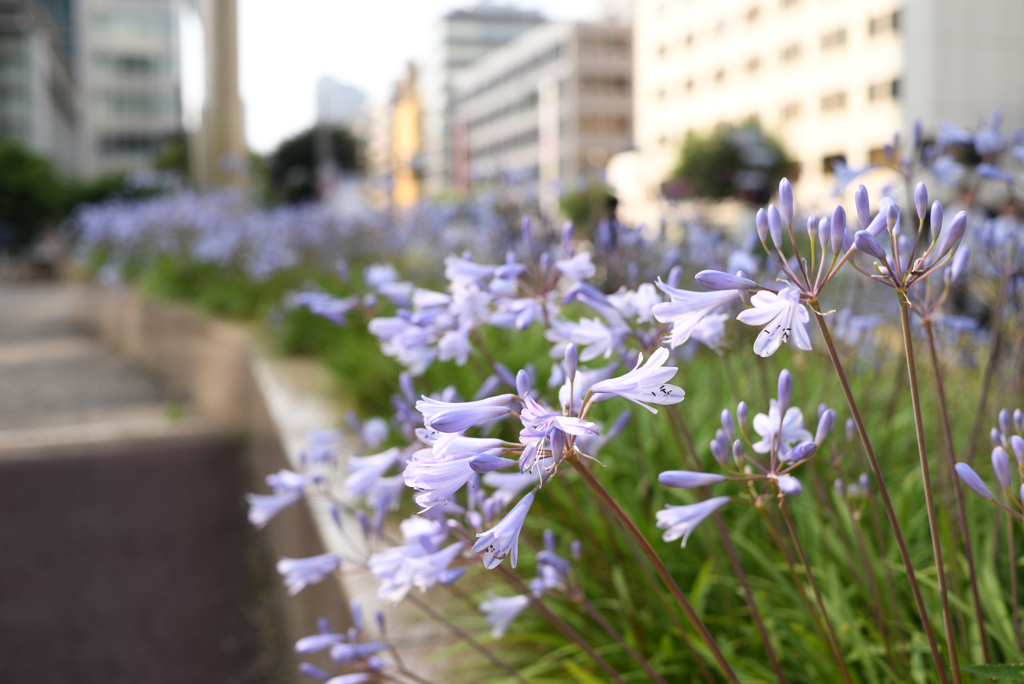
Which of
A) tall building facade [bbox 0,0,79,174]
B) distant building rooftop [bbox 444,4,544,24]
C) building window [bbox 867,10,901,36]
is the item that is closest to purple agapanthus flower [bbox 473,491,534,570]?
building window [bbox 867,10,901,36]

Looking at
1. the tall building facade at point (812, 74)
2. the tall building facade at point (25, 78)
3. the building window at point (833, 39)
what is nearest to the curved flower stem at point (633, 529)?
the tall building facade at point (812, 74)

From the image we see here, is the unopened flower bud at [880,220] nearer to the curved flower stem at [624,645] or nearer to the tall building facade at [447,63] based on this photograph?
the curved flower stem at [624,645]

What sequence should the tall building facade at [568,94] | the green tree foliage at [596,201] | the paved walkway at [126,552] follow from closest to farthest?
the green tree foliage at [596,201] < the paved walkway at [126,552] < the tall building facade at [568,94]

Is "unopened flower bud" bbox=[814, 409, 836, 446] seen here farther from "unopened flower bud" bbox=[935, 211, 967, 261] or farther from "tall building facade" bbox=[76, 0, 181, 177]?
"tall building facade" bbox=[76, 0, 181, 177]

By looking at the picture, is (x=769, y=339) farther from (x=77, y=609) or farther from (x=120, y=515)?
(x=120, y=515)

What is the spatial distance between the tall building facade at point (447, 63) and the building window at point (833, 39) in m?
61.0

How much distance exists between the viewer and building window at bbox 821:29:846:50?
40.9 m

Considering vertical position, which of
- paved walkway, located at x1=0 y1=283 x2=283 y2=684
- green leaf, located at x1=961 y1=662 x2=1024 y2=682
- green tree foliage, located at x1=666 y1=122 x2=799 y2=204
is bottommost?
paved walkway, located at x1=0 y1=283 x2=283 y2=684

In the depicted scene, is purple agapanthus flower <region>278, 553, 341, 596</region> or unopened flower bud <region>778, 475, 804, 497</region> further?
purple agapanthus flower <region>278, 553, 341, 596</region>

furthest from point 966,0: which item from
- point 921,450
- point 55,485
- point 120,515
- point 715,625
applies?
point 55,485

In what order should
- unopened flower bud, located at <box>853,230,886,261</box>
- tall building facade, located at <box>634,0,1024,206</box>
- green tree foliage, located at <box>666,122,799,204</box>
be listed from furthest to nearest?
green tree foliage, located at <box>666,122,799,204</box>, tall building facade, located at <box>634,0,1024,206</box>, unopened flower bud, located at <box>853,230,886,261</box>

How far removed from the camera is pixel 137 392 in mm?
7988

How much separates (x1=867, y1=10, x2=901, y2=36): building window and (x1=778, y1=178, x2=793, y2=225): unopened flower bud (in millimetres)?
41385

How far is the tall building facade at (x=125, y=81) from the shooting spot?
60.7 m
